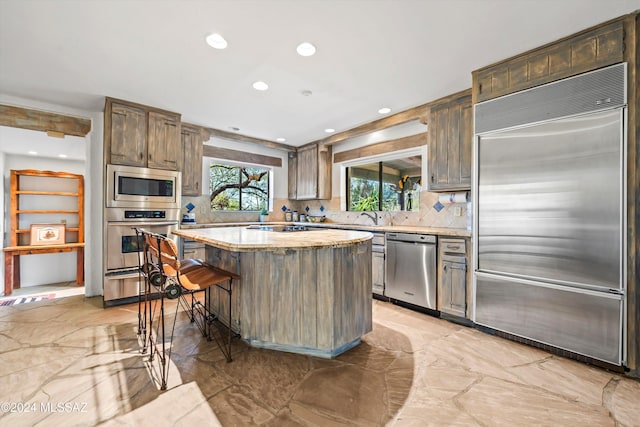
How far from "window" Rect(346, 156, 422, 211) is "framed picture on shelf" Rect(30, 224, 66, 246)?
5296 millimetres

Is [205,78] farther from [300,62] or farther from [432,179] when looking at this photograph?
[432,179]

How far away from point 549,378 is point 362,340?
1.33 m

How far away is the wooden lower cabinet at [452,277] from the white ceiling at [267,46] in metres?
1.72

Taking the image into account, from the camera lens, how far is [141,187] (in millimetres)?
3527

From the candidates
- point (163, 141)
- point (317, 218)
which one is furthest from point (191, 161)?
point (317, 218)

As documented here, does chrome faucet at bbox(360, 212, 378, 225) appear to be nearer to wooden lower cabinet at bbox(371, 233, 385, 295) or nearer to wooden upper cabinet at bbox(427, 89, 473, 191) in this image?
wooden lower cabinet at bbox(371, 233, 385, 295)

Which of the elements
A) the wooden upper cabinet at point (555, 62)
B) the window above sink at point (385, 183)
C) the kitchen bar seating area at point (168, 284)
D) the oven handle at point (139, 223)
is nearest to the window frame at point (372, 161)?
the window above sink at point (385, 183)

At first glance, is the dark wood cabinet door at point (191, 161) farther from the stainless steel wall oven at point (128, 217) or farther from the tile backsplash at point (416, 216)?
the tile backsplash at point (416, 216)

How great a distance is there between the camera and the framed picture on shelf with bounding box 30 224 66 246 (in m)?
4.92

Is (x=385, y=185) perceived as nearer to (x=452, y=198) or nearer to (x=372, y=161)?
(x=372, y=161)

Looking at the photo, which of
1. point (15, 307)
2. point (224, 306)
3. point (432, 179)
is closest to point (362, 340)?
point (224, 306)

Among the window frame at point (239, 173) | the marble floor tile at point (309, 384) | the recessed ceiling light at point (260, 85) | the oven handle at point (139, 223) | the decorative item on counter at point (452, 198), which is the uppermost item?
the recessed ceiling light at point (260, 85)

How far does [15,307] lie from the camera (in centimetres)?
344

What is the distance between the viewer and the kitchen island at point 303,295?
2.08m
